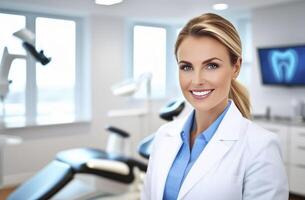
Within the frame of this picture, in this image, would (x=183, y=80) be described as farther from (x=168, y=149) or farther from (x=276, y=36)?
(x=276, y=36)

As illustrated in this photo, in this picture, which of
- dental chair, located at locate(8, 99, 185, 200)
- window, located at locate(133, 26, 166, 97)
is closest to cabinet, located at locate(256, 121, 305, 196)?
dental chair, located at locate(8, 99, 185, 200)

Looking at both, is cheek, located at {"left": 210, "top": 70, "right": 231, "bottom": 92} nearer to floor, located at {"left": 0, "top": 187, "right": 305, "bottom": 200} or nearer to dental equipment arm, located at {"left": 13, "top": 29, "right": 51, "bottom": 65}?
dental equipment arm, located at {"left": 13, "top": 29, "right": 51, "bottom": 65}

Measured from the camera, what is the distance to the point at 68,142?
4.30m

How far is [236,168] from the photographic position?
892 mm

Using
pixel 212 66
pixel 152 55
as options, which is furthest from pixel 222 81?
pixel 152 55

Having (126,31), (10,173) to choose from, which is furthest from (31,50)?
(126,31)

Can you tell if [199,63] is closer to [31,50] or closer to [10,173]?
[31,50]

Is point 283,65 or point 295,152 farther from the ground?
point 283,65

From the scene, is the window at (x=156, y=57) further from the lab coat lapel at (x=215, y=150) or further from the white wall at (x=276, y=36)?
the lab coat lapel at (x=215, y=150)

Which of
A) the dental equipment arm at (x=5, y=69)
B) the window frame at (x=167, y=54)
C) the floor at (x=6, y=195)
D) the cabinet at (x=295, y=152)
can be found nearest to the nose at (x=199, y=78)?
the dental equipment arm at (x=5, y=69)

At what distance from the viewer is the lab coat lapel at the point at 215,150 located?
0.93 meters

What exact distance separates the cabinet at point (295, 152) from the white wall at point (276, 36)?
1.65 feet

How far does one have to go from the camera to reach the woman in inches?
34.0

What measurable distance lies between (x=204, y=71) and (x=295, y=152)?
298 cm
